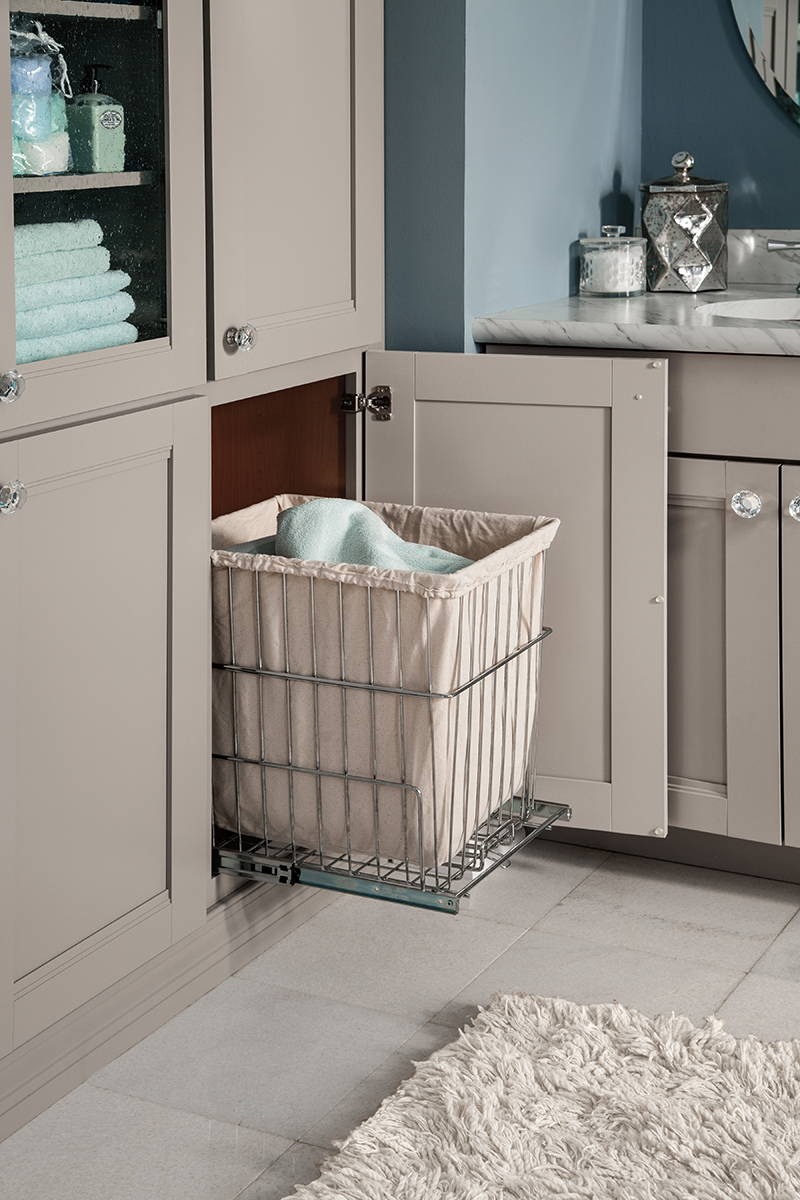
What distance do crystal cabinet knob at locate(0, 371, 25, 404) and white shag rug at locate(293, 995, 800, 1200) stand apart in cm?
87

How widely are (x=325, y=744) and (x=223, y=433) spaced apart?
53 cm

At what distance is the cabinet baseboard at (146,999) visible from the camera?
1.60 meters

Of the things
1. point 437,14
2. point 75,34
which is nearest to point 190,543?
point 75,34

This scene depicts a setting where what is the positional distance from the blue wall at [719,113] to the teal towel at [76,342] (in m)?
1.48

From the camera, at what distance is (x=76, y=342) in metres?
1.52

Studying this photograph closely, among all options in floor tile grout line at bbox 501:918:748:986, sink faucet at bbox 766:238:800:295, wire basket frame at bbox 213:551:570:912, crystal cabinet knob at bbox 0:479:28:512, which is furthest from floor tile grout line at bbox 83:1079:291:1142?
sink faucet at bbox 766:238:800:295

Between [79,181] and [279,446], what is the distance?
70 cm

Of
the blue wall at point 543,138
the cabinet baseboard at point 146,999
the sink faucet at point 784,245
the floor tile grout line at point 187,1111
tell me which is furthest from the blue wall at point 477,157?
the floor tile grout line at point 187,1111

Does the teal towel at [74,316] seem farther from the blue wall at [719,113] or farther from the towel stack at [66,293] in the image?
the blue wall at [719,113]

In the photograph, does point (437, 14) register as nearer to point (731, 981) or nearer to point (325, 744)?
point (325, 744)

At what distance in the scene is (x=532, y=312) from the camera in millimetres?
2240

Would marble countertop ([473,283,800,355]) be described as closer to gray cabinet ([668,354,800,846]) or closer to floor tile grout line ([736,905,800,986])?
gray cabinet ([668,354,800,846])

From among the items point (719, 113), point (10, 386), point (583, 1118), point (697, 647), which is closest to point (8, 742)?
point (10, 386)

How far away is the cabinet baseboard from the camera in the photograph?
160 centimetres
